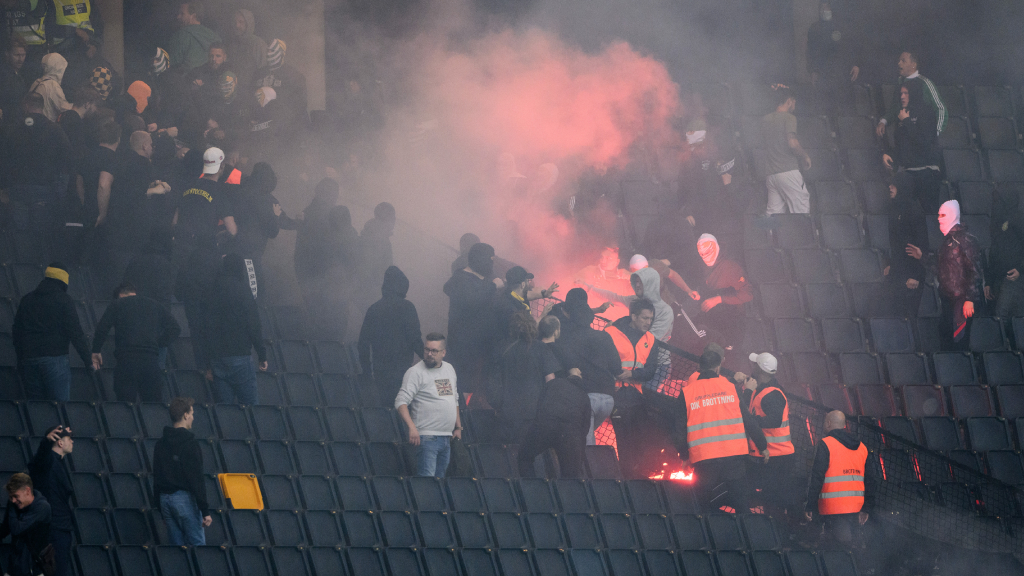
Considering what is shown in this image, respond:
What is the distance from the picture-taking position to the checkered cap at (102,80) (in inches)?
332

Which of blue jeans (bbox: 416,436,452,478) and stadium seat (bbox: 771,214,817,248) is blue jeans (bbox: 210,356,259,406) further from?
stadium seat (bbox: 771,214,817,248)

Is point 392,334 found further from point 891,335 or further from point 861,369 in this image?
point 891,335

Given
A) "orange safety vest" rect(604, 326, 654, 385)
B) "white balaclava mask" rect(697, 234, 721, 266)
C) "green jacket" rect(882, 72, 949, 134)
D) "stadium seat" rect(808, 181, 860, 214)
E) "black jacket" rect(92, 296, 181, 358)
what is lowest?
"orange safety vest" rect(604, 326, 654, 385)

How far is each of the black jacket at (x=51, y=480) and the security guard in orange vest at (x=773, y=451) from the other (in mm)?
4206

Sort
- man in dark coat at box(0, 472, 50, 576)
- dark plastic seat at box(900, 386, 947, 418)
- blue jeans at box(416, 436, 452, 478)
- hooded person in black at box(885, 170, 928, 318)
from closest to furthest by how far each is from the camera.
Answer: man in dark coat at box(0, 472, 50, 576), blue jeans at box(416, 436, 452, 478), dark plastic seat at box(900, 386, 947, 418), hooded person in black at box(885, 170, 928, 318)

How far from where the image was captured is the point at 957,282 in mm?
8570

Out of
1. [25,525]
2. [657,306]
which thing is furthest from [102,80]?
[657,306]

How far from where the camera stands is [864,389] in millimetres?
8422

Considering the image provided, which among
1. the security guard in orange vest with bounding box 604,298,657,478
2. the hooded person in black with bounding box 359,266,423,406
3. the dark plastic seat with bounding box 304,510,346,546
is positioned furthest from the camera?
the security guard in orange vest with bounding box 604,298,657,478

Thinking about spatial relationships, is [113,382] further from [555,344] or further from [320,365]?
[555,344]

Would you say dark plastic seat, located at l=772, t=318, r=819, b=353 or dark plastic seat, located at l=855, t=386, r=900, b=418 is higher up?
dark plastic seat, located at l=772, t=318, r=819, b=353

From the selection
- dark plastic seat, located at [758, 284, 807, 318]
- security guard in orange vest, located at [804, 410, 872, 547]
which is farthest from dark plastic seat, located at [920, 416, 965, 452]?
security guard in orange vest, located at [804, 410, 872, 547]

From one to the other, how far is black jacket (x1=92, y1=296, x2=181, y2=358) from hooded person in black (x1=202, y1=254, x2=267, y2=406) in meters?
0.32

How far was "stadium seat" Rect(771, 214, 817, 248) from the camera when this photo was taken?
9578 mm
